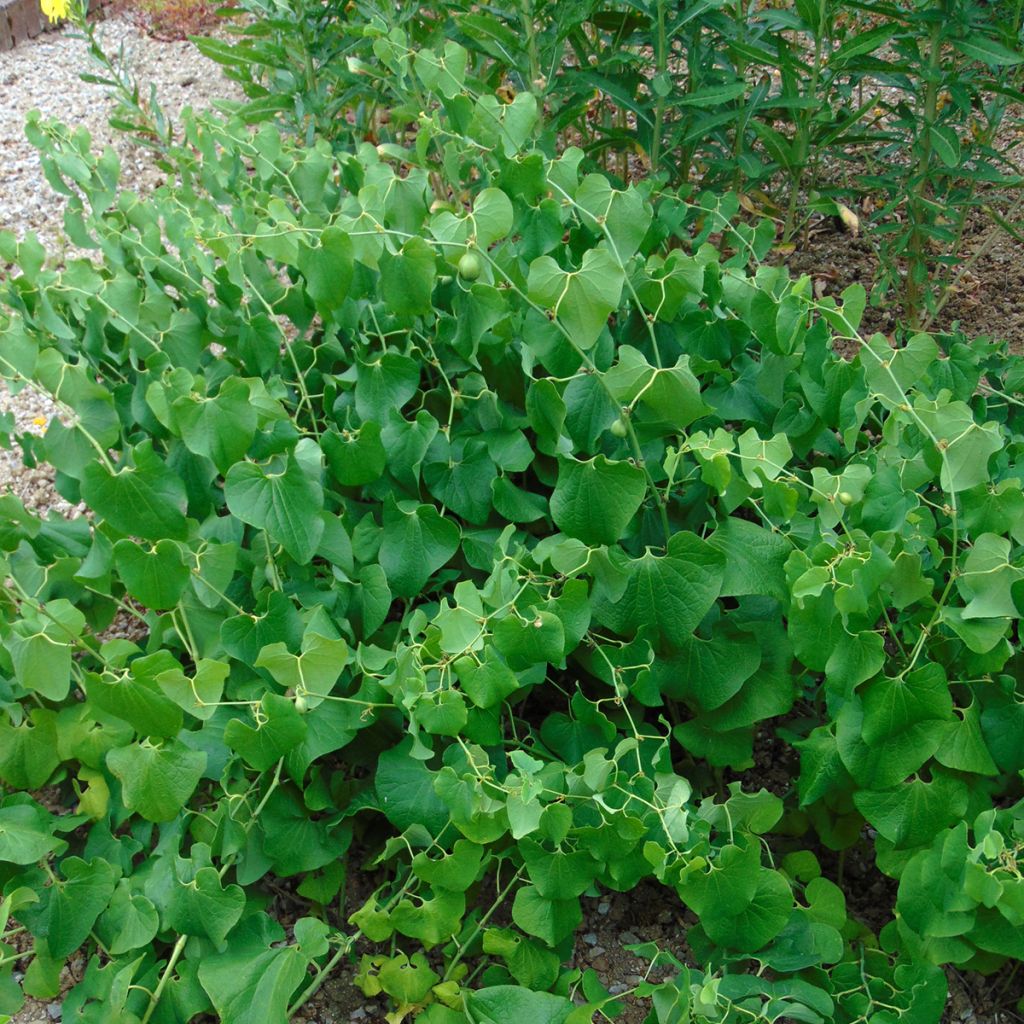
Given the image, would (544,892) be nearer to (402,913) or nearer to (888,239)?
(402,913)

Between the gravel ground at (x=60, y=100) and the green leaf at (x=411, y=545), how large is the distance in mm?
1536

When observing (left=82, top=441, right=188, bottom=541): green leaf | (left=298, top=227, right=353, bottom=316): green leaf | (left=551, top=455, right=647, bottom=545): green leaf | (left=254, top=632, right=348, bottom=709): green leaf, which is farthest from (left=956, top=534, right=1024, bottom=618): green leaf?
(left=82, top=441, right=188, bottom=541): green leaf

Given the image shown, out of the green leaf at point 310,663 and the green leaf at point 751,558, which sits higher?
the green leaf at point 310,663

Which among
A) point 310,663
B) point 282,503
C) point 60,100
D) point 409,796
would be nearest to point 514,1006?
point 409,796

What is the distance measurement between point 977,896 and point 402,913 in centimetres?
77

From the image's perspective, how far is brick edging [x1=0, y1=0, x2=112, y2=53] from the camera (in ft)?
16.2

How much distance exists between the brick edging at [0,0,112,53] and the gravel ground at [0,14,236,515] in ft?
0.15

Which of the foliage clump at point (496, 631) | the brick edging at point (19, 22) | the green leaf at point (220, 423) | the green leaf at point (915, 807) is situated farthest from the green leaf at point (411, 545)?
the brick edging at point (19, 22)

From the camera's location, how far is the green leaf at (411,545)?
1.80 meters

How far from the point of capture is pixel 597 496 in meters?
1.61

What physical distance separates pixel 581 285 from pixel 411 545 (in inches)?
19.5

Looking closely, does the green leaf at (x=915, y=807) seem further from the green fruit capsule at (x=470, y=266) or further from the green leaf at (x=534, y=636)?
the green fruit capsule at (x=470, y=266)

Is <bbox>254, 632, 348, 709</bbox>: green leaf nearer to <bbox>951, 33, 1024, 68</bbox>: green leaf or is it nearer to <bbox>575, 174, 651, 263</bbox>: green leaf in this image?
<bbox>575, 174, 651, 263</bbox>: green leaf

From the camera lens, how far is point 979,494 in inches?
62.4
